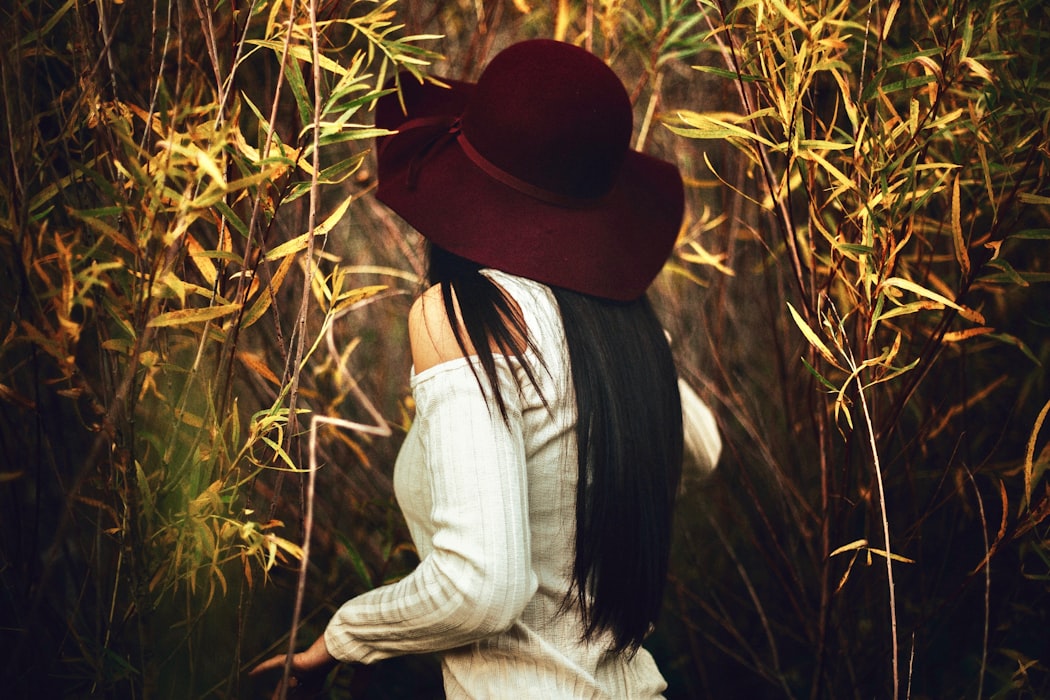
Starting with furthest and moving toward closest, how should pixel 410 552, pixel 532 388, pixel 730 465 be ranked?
pixel 730 465, pixel 410 552, pixel 532 388

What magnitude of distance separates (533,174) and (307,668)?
0.57 m

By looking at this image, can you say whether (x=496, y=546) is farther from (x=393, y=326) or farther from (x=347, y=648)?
(x=393, y=326)

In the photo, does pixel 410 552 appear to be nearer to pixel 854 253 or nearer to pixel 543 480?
pixel 543 480

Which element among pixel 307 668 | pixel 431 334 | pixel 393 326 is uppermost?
pixel 431 334

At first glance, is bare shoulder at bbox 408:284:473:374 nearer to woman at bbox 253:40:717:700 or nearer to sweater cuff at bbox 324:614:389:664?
woman at bbox 253:40:717:700

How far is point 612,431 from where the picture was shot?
0.84 metres

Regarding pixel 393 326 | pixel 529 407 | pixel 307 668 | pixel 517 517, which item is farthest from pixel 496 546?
pixel 393 326

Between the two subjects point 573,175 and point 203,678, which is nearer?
point 573,175

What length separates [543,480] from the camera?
32.7 inches

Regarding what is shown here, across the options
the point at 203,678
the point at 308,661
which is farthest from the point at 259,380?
the point at 308,661

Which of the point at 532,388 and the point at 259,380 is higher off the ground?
the point at 532,388

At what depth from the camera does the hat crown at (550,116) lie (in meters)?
0.83

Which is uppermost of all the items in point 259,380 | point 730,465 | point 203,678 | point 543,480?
point 543,480

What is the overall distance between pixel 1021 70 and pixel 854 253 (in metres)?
0.49
